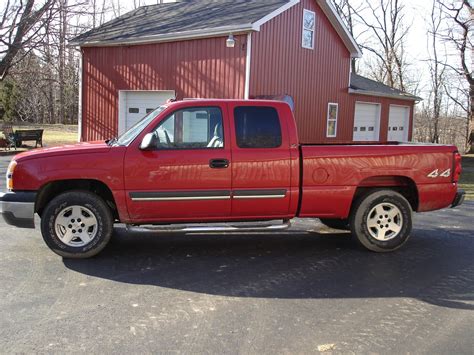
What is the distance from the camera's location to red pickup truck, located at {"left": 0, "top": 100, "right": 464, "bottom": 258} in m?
5.60

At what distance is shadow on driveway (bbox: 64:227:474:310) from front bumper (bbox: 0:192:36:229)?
678 millimetres

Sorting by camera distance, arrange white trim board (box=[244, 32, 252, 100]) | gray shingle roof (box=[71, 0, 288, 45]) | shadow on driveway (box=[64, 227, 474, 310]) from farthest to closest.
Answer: gray shingle roof (box=[71, 0, 288, 45]) < white trim board (box=[244, 32, 252, 100]) < shadow on driveway (box=[64, 227, 474, 310])

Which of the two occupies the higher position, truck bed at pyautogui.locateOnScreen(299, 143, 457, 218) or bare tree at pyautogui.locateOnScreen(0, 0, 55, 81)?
bare tree at pyautogui.locateOnScreen(0, 0, 55, 81)

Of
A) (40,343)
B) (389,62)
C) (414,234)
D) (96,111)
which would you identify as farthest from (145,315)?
(389,62)

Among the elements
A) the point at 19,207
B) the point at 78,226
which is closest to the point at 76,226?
the point at 78,226

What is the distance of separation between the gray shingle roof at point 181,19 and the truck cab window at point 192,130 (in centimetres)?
960

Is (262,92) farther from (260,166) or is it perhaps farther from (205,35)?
(260,166)

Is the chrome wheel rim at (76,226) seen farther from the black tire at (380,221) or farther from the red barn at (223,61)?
the red barn at (223,61)

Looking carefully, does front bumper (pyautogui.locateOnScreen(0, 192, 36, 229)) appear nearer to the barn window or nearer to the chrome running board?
the chrome running board

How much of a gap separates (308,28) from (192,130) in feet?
43.7

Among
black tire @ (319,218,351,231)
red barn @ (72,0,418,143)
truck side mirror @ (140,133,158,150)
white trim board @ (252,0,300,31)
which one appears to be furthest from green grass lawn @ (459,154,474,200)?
truck side mirror @ (140,133,158,150)

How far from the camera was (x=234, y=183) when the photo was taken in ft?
19.0

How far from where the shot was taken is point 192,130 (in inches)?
231

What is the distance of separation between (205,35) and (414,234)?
34.8 ft
